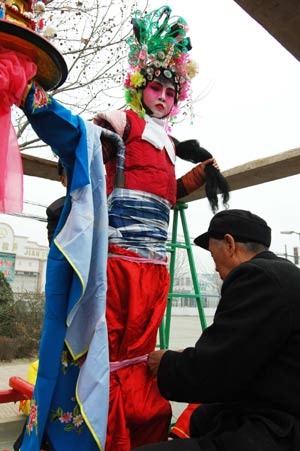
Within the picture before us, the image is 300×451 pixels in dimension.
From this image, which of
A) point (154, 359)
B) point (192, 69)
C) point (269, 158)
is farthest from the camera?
point (269, 158)

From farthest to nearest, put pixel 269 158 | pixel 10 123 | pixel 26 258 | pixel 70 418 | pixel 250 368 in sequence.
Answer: pixel 26 258
pixel 269 158
pixel 70 418
pixel 10 123
pixel 250 368

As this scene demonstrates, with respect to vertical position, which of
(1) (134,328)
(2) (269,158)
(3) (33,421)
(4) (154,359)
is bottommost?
(3) (33,421)

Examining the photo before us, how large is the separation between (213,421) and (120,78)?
472cm

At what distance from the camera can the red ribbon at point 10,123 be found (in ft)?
3.48

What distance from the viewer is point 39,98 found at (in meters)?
1.19

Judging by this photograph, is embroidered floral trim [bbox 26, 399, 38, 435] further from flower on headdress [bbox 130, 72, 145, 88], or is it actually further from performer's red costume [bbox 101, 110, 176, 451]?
flower on headdress [bbox 130, 72, 145, 88]

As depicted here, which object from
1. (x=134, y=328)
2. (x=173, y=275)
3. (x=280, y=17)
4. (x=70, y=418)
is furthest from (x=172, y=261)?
(x=280, y=17)

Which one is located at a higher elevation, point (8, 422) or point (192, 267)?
point (192, 267)

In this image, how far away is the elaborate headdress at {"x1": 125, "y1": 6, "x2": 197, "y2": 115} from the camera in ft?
6.16

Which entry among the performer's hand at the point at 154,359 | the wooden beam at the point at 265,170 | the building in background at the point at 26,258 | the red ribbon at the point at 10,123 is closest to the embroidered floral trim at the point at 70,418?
the performer's hand at the point at 154,359

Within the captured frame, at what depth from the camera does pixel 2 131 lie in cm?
111

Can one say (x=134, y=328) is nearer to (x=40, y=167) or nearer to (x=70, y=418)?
(x=70, y=418)

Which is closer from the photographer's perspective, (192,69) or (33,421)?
(33,421)

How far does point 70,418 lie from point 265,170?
5.36 ft
